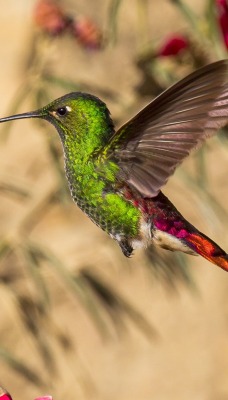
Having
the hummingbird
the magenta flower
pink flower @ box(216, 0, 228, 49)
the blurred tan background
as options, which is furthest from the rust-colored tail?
the blurred tan background

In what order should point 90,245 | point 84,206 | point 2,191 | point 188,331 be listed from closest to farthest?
point 84,206 < point 2,191 < point 90,245 < point 188,331

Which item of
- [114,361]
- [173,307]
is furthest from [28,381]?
[173,307]

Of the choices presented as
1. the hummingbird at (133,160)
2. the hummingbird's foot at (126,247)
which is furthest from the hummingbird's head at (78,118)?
the hummingbird's foot at (126,247)

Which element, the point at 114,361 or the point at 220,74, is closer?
the point at 220,74

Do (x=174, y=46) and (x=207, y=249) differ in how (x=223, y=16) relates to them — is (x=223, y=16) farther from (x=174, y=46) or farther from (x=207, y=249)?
(x=207, y=249)

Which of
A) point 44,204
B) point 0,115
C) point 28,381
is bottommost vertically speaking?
point 28,381

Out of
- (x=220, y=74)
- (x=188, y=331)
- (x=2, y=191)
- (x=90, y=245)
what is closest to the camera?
(x=220, y=74)

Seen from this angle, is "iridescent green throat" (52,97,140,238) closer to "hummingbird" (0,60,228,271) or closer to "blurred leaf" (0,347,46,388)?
"hummingbird" (0,60,228,271)

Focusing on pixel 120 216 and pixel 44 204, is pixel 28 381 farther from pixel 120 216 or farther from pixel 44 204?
pixel 120 216

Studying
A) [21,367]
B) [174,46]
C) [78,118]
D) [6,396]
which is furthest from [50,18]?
[6,396]
